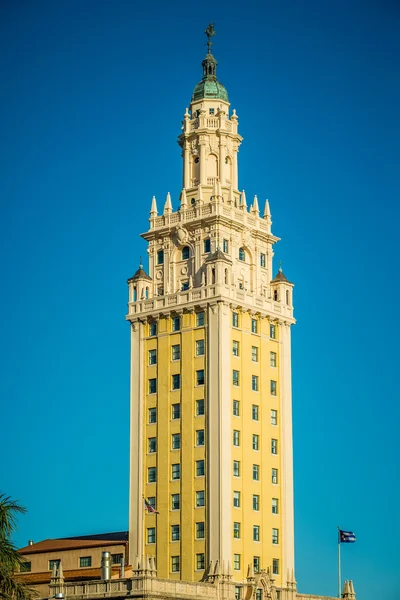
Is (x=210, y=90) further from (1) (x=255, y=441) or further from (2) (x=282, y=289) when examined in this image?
(1) (x=255, y=441)

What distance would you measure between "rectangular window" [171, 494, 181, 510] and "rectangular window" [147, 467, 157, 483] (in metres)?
2.63

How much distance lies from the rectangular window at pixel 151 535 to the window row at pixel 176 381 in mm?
11415

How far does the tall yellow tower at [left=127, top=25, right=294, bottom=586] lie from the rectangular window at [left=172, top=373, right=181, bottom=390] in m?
0.13

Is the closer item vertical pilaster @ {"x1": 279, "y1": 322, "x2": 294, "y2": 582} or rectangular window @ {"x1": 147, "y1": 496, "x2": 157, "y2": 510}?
rectangular window @ {"x1": 147, "y1": 496, "x2": 157, "y2": 510}

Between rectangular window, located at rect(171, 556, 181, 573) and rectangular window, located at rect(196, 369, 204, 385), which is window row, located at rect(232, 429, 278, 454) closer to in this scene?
rectangular window, located at rect(196, 369, 204, 385)

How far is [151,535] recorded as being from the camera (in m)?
114

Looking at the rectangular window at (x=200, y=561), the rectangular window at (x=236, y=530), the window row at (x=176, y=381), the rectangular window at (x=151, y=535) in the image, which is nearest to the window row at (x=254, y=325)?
the window row at (x=176, y=381)

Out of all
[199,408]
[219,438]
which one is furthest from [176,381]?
[219,438]

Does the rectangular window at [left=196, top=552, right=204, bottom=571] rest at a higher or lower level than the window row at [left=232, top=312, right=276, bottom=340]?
lower

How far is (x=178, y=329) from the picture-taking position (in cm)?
11706

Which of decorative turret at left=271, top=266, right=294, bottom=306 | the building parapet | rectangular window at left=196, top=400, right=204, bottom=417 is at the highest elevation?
decorative turret at left=271, top=266, right=294, bottom=306

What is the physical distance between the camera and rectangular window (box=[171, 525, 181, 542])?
4395 inches

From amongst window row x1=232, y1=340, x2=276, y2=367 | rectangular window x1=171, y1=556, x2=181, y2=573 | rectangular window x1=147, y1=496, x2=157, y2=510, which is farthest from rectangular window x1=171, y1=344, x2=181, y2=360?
rectangular window x1=171, y1=556, x2=181, y2=573

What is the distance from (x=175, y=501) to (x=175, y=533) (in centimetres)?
258
